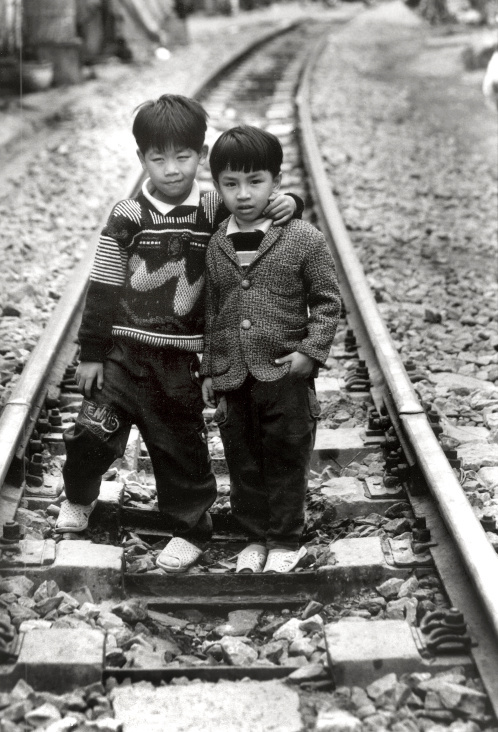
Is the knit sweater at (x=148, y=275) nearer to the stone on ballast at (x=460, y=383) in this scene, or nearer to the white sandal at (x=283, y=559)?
the white sandal at (x=283, y=559)

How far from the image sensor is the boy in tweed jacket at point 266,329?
123 inches

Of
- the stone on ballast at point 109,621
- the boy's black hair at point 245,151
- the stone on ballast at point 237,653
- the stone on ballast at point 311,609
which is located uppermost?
the boy's black hair at point 245,151

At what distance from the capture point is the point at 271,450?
330 centimetres

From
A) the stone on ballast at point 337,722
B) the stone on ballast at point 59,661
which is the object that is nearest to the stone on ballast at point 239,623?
the stone on ballast at point 59,661

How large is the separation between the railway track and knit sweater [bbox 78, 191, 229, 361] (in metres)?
0.61

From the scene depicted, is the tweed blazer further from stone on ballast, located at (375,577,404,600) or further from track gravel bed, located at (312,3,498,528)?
track gravel bed, located at (312,3,498,528)

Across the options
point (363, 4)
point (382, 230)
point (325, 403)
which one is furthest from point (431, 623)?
point (363, 4)

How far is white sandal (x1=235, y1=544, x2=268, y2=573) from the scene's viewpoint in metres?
3.27

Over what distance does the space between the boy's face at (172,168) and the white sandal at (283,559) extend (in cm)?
116

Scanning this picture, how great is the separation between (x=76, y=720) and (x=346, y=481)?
5.04 ft

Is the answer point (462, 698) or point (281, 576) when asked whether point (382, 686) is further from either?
point (281, 576)

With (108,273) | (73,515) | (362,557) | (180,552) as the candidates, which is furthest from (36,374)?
(362,557)

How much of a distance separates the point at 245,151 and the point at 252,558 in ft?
4.12

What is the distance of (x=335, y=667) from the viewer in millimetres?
2650
